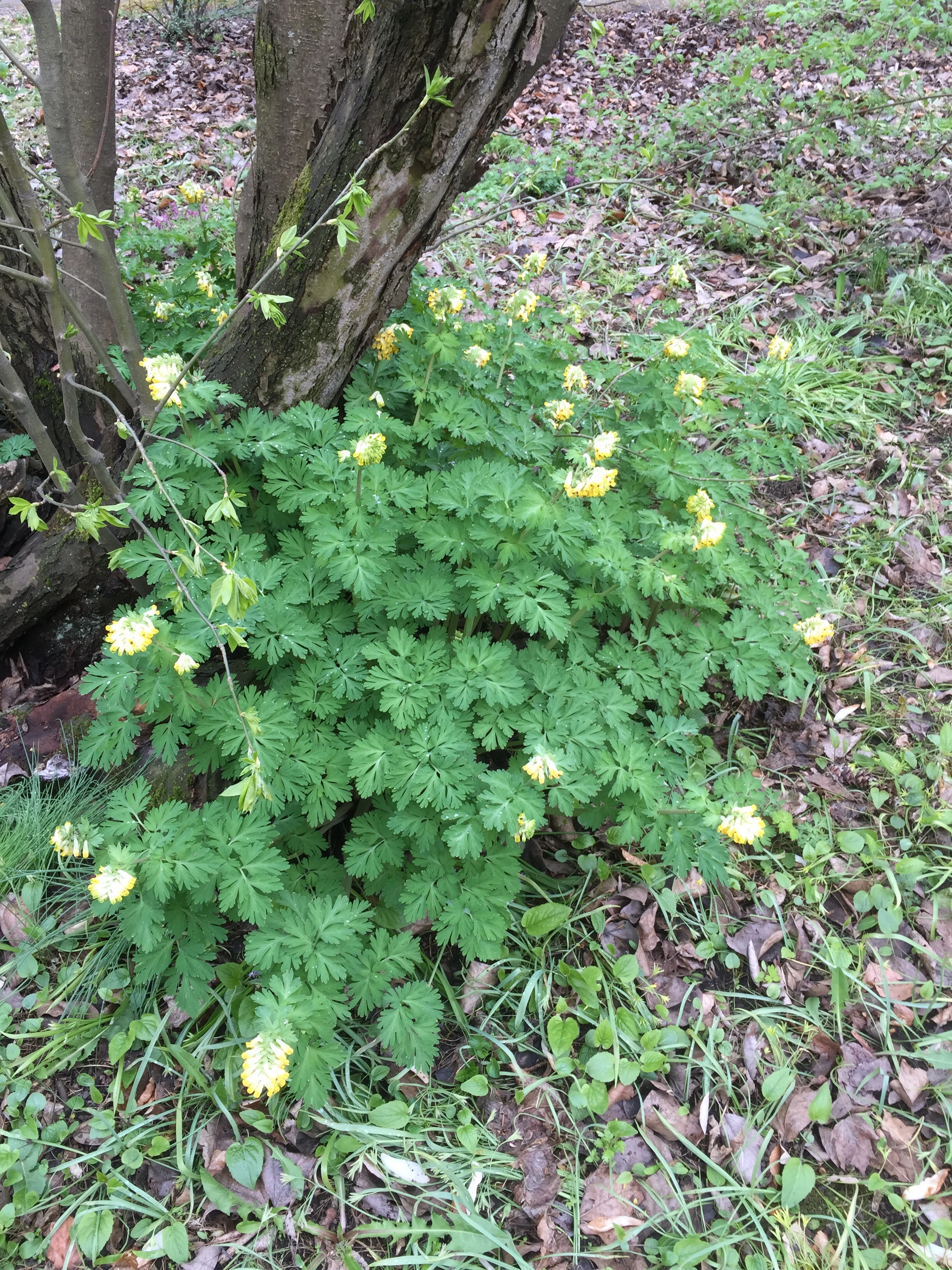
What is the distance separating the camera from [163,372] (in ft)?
6.32

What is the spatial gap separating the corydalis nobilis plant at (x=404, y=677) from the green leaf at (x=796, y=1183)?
2.56 ft

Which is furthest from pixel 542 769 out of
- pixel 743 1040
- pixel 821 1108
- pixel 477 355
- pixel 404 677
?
pixel 477 355

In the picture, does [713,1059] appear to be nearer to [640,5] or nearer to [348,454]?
[348,454]

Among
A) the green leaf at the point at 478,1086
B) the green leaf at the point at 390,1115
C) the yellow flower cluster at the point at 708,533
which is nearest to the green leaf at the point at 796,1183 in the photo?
the green leaf at the point at 478,1086

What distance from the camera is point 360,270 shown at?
2271 millimetres

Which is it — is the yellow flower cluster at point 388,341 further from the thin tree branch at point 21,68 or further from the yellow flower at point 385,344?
the thin tree branch at point 21,68

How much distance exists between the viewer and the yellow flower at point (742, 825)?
190cm

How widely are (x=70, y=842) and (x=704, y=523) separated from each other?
6.19ft

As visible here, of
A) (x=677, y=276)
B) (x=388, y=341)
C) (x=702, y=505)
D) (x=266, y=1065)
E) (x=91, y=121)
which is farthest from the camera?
(x=91, y=121)

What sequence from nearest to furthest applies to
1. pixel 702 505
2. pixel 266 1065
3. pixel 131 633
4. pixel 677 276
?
pixel 266 1065
pixel 131 633
pixel 702 505
pixel 677 276

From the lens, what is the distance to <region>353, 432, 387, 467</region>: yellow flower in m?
1.92

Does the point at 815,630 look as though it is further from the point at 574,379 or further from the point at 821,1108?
the point at 821,1108

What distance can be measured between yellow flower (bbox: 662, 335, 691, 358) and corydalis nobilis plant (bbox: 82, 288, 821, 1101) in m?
0.21

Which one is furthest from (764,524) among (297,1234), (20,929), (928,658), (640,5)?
(640,5)
